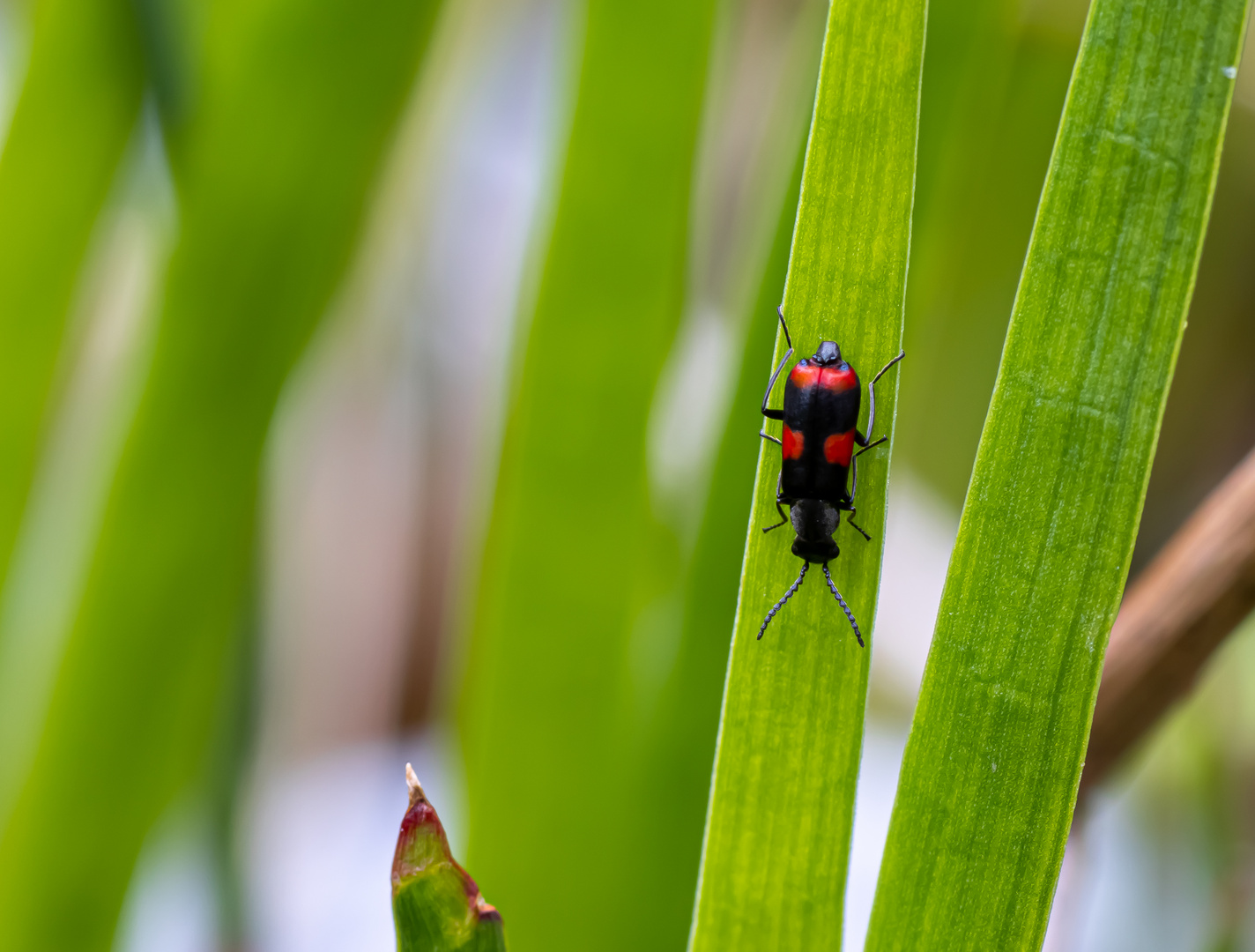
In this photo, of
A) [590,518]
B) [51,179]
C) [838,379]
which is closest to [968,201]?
[590,518]

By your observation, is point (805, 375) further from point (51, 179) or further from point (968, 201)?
point (968, 201)

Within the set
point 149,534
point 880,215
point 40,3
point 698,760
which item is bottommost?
point 698,760

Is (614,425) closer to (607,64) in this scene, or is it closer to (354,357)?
(607,64)

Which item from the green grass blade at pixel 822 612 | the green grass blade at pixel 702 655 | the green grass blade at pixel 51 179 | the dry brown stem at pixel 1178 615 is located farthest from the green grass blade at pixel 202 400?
the dry brown stem at pixel 1178 615

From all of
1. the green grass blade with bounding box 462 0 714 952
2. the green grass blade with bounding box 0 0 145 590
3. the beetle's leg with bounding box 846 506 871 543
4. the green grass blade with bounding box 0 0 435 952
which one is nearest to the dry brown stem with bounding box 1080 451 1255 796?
the beetle's leg with bounding box 846 506 871 543

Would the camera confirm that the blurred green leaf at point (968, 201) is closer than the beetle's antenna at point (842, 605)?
No

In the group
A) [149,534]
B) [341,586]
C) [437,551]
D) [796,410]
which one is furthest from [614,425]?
[437,551]

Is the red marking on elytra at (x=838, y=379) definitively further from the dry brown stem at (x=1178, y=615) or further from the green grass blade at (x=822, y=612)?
the dry brown stem at (x=1178, y=615)
